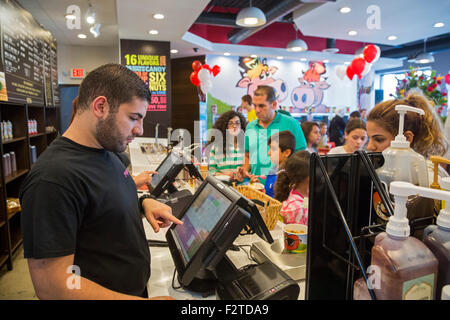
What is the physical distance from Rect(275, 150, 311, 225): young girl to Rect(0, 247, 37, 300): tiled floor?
96.1 inches

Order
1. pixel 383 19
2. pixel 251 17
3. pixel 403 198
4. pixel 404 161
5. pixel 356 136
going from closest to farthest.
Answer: pixel 403 198 < pixel 404 161 < pixel 356 136 < pixel 251 17 < pixel 383 19

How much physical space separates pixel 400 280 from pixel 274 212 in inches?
40.2

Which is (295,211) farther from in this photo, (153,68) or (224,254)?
(153,68)

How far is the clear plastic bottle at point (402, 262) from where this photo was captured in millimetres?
487

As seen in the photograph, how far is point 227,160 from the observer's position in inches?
133

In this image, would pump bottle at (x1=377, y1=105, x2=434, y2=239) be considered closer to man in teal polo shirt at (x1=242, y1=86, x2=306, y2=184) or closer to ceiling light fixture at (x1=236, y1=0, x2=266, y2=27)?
man in teal polo shirt at (x1=242, y1=86, x2=306, y2=184)

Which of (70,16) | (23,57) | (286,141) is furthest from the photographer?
(70,16)

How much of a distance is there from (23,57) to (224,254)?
4.52 meters

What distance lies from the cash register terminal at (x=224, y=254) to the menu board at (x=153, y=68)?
5.86 meters

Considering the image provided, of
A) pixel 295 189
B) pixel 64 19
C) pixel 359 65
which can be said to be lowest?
pixel 295 189

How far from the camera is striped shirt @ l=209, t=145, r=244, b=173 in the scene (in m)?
3.34

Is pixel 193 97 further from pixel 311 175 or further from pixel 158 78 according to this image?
pixel 311 175

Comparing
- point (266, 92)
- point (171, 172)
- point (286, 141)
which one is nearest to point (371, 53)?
point (266, 92)
